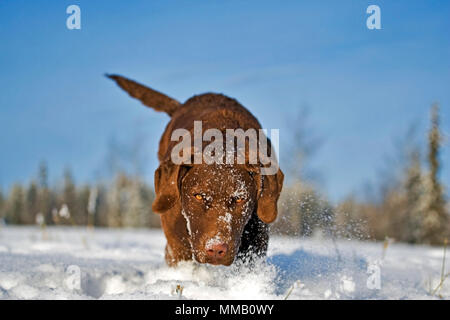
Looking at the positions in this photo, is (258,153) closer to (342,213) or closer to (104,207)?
(342,213)

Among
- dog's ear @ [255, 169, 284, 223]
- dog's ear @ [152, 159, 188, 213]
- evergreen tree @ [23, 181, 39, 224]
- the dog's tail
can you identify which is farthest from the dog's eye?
evergreen tree @ [23, 181, 39, 224]

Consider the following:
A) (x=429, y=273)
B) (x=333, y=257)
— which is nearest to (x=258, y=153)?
(x=333, y=257)

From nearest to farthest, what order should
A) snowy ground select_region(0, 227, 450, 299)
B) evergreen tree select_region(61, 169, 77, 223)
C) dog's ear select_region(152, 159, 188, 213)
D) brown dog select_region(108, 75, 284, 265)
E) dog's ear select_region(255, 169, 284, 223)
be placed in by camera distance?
snowy ground select_region(0, 227, 450, 299) < brown dog select_region(108, 75, 284, 265) < dog's ear select_region(152, 159, 188, 213) < dog's ear select_region(255, 169, 284, 223) < evergreen tree select_region(61, 169, 77, 223)

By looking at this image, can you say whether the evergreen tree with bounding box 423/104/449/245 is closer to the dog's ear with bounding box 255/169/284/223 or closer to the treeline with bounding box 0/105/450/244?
the treeline with bounding box 0/105/450/244

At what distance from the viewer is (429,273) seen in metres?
4.68

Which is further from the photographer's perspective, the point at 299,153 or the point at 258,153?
the point at 299,153

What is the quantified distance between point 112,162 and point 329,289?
33.0 m

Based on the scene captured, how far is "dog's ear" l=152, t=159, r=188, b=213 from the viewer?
3.34 meters

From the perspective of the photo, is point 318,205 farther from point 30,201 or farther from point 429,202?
point 30,201

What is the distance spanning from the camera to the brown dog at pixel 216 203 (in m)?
3.07

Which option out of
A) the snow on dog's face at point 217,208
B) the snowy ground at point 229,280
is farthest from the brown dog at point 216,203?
the snowy ground at point 229,280

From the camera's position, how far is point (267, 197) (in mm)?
3473

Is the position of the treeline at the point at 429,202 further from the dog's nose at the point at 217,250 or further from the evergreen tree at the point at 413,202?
the dog's nose at the point at 217,250

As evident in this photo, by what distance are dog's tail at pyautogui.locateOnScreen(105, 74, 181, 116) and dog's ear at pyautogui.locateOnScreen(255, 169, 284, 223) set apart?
224cm
